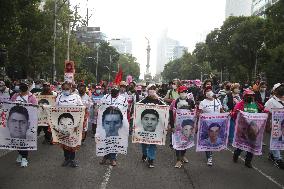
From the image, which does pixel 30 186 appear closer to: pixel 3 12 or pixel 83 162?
pixel 83 162

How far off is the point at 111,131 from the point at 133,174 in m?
1.17

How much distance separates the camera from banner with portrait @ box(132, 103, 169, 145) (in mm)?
11508

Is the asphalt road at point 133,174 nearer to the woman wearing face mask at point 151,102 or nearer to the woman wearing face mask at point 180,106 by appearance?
the woman wearing face mask at point 151,102

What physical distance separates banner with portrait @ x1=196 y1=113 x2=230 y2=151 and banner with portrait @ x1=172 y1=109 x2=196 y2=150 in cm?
Result: 23

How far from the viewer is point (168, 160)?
41.3ft

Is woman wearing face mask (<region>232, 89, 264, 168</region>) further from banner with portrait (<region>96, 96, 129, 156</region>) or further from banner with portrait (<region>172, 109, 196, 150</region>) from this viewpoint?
banner with portrait (<region>96, 96, 129, 156</region>)

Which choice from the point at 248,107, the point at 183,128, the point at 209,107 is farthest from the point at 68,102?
the point at 248,107

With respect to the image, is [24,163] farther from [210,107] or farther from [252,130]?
[252,130]

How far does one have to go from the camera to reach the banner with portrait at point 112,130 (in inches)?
439

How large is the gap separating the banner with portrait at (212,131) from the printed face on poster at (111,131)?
5.90 feet

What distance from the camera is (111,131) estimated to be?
11.2 meters

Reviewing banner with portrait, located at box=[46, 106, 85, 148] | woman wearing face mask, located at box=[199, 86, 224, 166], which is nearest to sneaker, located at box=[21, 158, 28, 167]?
banner with portrait, located at box=[46, 106, 85, 148]

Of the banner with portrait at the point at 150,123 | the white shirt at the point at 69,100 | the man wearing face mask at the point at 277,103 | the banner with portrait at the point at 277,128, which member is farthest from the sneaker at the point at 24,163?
the man wearing face mask at the point at 277,103

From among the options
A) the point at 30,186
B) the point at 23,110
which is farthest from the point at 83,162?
the point at 30,186
